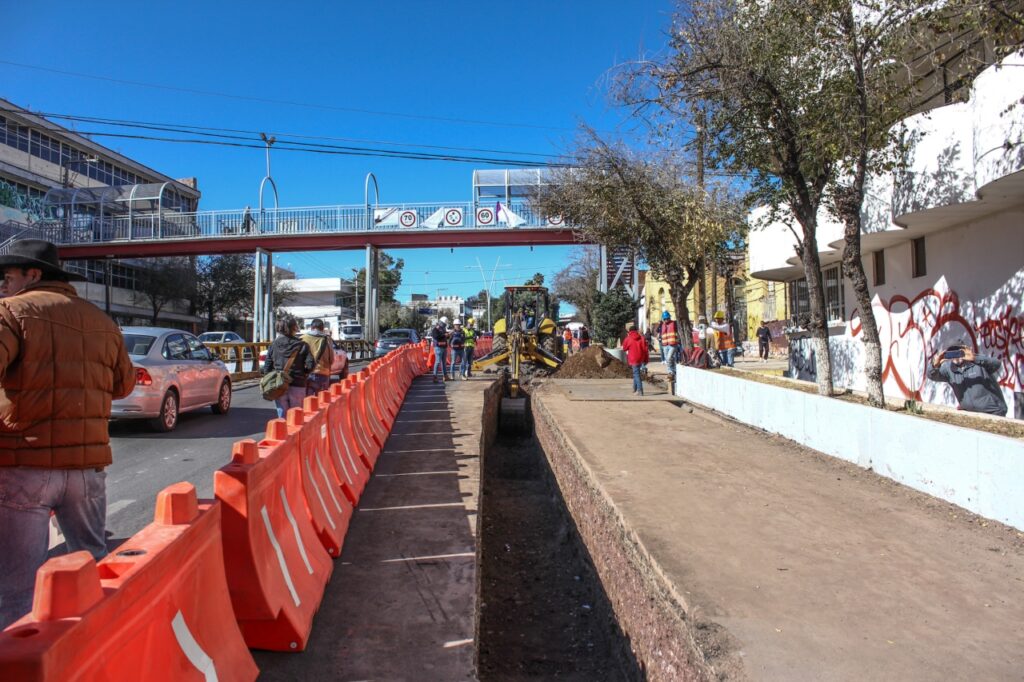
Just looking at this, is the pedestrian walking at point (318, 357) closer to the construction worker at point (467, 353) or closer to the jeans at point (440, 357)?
the jeans at point (440, 357)

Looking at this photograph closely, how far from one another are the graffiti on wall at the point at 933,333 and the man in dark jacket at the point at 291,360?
9.87 meters

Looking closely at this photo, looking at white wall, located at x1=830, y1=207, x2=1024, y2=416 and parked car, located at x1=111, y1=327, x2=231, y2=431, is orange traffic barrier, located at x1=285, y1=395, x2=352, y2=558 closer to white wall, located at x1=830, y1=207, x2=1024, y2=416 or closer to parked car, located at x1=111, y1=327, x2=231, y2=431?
parked car, located at x1=111, y1=327, x2=231, y2=431

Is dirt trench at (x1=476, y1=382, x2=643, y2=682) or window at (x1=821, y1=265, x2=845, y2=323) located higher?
window at (x1=821, y1=265, x2=845, y2=323)

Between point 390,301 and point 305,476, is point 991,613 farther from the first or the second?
point 390,301

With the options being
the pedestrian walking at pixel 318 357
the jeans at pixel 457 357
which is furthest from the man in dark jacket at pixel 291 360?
the jeans at pixel 457 357

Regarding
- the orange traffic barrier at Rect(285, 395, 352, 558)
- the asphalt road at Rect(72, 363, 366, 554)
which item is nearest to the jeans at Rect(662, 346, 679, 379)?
the asphalt road at Rect(72, 363, 366, 554)

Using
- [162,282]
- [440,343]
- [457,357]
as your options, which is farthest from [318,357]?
[162,282]

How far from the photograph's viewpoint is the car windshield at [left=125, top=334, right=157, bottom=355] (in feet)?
31.4

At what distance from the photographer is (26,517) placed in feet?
8.96

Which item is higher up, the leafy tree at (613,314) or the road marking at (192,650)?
the leafy tree at (613,314)

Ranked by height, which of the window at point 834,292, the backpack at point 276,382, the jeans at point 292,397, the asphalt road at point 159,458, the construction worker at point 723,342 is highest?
the window at point 834,292

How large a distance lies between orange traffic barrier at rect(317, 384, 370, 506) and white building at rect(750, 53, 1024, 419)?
304 inches

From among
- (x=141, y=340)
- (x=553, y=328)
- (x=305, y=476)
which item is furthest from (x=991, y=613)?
(x=553, y=328)

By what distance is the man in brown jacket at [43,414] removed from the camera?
269 centimetres
